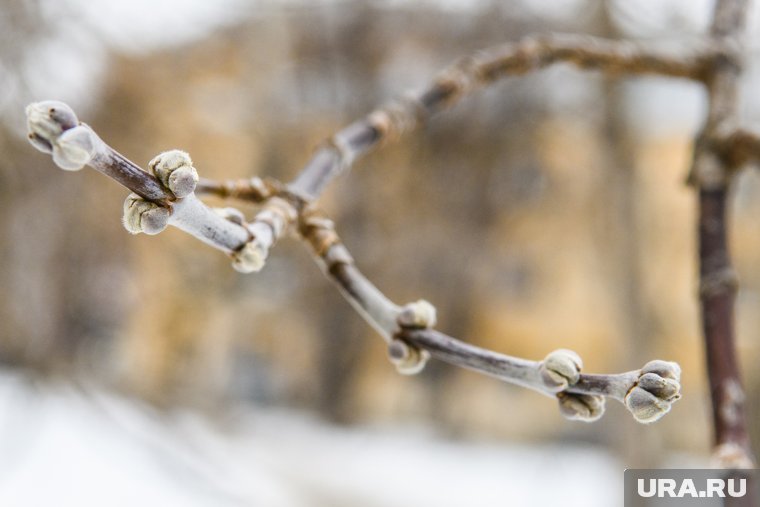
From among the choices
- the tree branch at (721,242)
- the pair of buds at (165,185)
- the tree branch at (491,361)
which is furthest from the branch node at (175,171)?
the tree branch at (721,242)

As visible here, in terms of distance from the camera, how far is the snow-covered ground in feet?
6.00

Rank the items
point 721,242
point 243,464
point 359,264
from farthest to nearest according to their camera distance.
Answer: point 359,264 → point 243,464 → point 721,242

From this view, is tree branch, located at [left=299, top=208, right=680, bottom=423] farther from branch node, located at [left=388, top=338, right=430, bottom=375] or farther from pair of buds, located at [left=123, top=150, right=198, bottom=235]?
pair of buds, located at [left=123, top=150, right=198, bottom=235]

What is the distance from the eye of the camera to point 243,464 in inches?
104

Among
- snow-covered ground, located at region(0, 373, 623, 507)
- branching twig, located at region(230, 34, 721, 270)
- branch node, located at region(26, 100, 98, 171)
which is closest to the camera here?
branch node, located at region(26, 100, 98, 171)

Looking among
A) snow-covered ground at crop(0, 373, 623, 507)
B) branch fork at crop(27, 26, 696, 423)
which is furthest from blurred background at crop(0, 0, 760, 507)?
branch fork at crop(27, 26, 696, 423)

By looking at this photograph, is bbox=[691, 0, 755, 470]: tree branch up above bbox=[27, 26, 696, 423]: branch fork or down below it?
above

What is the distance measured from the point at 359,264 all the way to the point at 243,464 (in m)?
2.02

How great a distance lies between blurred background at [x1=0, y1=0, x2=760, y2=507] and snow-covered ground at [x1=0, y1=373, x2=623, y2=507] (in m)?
0.02

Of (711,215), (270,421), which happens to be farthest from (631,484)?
(270,421)

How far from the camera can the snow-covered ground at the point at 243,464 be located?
183 cm

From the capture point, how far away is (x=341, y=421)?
5180 millimetres

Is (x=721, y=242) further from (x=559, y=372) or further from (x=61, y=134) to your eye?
(x=61, y=134)

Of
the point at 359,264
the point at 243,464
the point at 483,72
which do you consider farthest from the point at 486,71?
the point at 359,264
